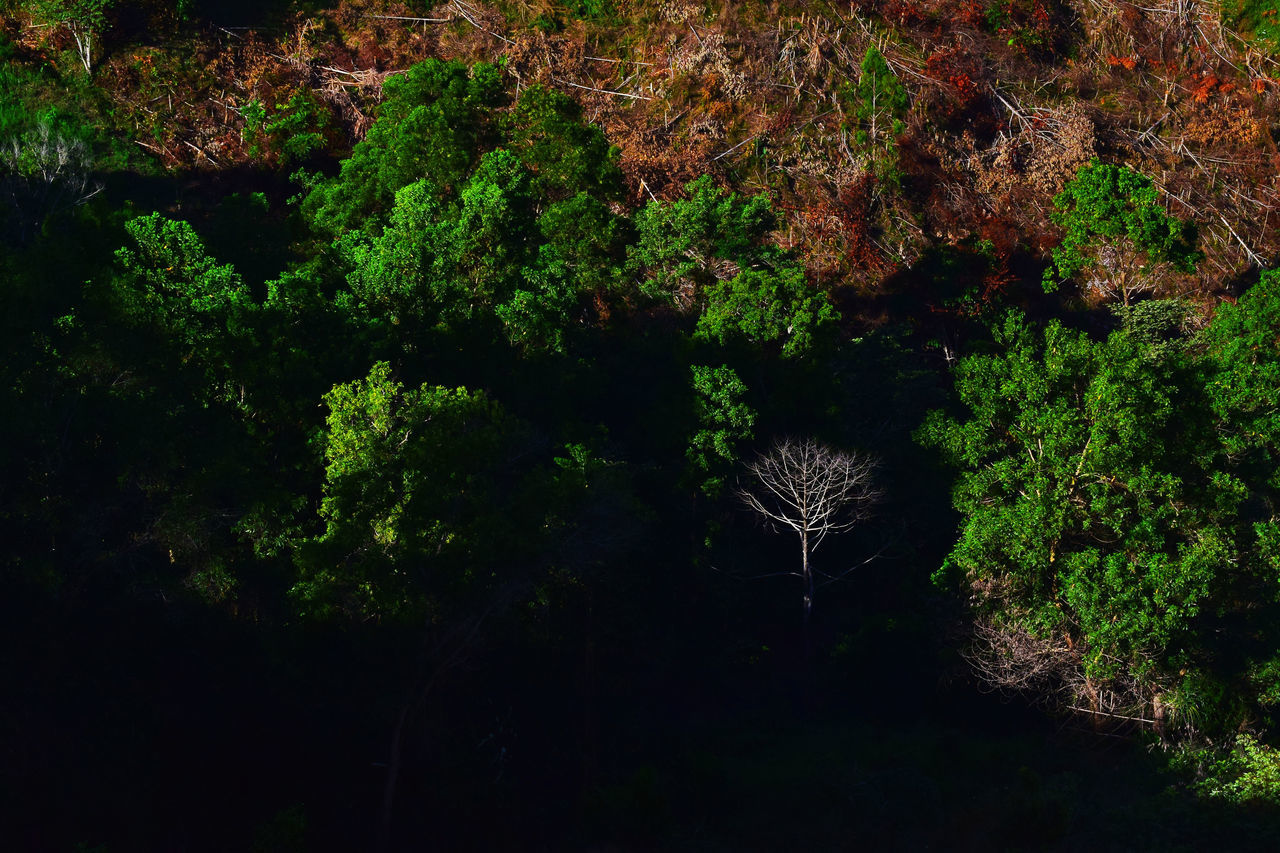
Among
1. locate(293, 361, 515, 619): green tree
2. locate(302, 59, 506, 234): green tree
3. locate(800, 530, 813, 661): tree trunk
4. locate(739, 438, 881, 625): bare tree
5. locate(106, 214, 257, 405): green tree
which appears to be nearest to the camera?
locate(293, 361, 515, 619): green tree

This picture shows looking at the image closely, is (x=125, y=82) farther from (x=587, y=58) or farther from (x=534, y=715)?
(x=534, y=715)

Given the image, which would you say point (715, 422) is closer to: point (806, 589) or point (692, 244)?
point (806, 589)

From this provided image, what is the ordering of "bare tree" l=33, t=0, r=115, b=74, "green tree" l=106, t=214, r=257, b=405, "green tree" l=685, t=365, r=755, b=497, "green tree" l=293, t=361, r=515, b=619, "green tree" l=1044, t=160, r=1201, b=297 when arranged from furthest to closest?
"green tree" l=1044, t=160, r=1201, b=297 < "bare tree" l=33, t=0, r=115, b=74 < "green tree" l=685, t=365, r=755, b=497 < "green tree" l=106, t=214, r=257, b=405 < "green tree" l=293, t=361, r=515, b=619

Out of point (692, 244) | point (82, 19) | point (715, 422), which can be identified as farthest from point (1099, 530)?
point (82, 19)

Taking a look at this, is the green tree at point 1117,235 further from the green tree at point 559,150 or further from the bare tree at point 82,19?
the bare tree at point 82,19

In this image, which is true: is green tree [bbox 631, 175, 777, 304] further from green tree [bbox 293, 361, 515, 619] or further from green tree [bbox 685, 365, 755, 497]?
green tree [bbox 293, 361, 515, 619]

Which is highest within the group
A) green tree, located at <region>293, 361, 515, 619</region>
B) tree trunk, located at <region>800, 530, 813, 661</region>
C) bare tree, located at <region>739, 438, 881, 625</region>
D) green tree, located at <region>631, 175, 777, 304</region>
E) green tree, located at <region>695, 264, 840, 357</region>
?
green tree, located at <region>631, 175, 777, 304</region>

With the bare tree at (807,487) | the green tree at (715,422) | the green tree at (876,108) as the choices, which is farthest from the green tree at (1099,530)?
the green tree at (876,108)

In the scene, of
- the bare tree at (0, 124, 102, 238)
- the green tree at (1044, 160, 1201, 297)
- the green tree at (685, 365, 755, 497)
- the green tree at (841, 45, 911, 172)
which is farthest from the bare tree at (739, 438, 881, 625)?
the bare tree at (0, 124, 102, 238)
